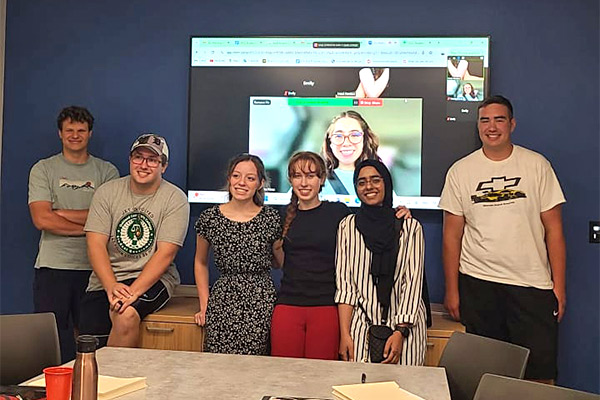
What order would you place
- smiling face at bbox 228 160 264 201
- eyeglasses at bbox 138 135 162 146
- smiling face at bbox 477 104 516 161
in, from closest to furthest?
smiling face at bbox 228 160 264 201 → smiling face at bbox 477 104 516 161 → eyeglasses at bbox 138 135 162 146

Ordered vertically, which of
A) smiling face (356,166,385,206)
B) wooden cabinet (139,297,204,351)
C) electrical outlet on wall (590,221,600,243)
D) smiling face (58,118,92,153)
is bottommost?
wooden cabinet (139,297,204,351)

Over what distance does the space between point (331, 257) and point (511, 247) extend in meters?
0.86

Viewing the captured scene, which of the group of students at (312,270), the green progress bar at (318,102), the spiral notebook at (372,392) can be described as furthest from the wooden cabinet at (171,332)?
the spiral notebook at (372,392)

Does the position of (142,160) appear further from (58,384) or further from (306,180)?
(58,384)

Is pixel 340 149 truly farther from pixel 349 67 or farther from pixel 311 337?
pixel 311 337

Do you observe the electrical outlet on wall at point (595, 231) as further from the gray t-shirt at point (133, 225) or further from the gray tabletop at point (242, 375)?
the gray t-shirt at point (133, 225)

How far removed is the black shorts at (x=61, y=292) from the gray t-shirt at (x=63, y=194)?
4 cm

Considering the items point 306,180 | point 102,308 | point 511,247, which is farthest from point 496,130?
point 102,308

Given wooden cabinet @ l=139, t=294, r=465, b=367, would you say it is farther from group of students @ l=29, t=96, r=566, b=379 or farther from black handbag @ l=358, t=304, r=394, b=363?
black handbag @ l=358, t=304, r=394, b=363

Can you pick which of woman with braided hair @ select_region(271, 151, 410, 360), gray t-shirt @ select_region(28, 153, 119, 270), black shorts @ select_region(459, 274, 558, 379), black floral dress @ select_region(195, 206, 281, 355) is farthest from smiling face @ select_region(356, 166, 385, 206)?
gray t-shirt @ select_region(28, 153, 119, 270)

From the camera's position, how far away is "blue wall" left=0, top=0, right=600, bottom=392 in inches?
142

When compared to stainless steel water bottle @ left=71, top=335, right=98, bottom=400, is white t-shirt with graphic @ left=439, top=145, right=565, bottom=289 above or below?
above

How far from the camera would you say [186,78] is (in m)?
3.92

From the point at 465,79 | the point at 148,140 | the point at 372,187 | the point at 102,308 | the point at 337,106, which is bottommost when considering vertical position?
the point at 102,308
